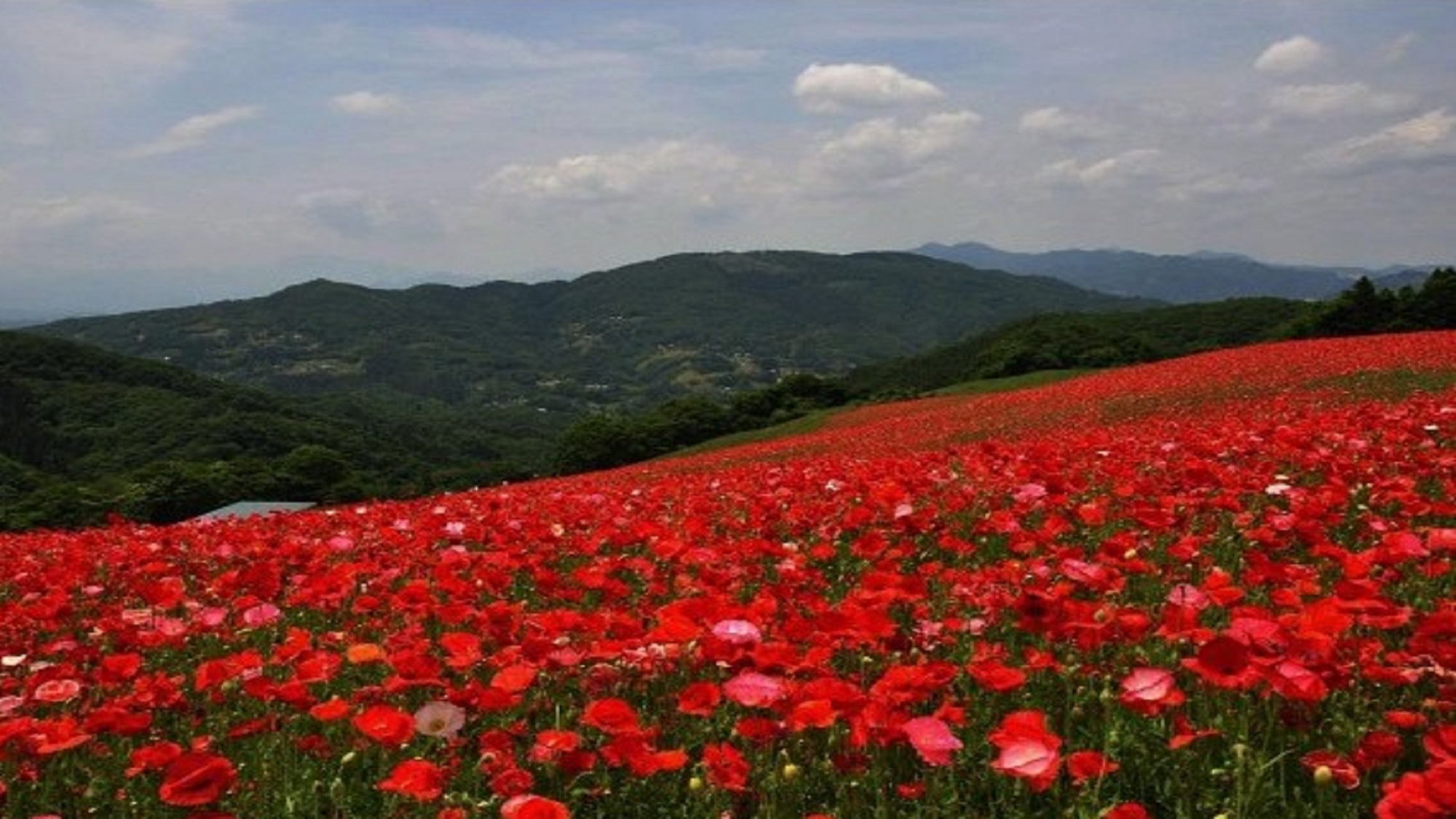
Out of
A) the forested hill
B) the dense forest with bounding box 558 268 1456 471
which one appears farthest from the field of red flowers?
the dense forest with bounding box 558 268 1456 471

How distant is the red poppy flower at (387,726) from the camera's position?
2.80 metres

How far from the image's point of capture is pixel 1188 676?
3.84 m

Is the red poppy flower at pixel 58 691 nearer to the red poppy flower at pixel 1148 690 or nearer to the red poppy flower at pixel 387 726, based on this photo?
the red poppy flower at pixel 387 726

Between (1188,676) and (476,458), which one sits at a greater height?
(1188,676)

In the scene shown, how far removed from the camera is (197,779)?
2484 millimetres

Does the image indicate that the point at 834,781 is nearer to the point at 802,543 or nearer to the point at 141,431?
the point at 802,543

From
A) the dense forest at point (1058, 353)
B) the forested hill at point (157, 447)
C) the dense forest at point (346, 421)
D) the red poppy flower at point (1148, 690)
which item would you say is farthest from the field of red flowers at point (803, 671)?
the dense forest at point (1058, 353)

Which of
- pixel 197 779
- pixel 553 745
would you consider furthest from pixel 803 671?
pixel 197 779

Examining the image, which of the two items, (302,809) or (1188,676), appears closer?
(302,809)

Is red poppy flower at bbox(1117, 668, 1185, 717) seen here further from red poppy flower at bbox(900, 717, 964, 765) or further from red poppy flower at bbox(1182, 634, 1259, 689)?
red poppy flower at bbox(900, 717, 964, 765)

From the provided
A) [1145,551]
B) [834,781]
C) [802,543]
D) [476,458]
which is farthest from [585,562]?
[476,458]

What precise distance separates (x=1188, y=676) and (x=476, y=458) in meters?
195

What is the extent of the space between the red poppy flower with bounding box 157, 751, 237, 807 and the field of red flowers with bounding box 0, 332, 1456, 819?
12 mm

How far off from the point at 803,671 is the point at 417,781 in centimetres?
145
